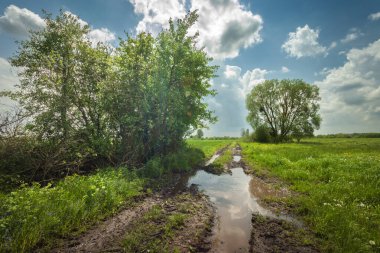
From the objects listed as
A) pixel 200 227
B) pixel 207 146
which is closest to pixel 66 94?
pixel 200 227

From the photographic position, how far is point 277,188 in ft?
32.4

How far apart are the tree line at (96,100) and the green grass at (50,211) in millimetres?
3178

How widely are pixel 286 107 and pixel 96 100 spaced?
51.6 m

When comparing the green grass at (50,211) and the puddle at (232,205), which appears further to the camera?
the puddle at (232,205)

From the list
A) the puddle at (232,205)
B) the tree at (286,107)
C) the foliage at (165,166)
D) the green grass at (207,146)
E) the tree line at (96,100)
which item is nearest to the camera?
the puddle at (232,205)

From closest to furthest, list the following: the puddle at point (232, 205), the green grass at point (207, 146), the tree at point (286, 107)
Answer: the puddle at point (232, 205) < the green grass at point (207, 146) < the tree at point (286, 107)

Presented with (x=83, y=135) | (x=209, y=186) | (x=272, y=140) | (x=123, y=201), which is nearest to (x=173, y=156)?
(x=209, y=186)

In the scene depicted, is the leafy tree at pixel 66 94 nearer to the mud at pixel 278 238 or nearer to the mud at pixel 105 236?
the mud at pixel 105 236

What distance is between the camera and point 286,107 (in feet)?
169

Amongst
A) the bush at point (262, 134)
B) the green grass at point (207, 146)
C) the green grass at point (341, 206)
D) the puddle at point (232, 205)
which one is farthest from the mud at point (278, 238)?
the bush at point (262, 134)

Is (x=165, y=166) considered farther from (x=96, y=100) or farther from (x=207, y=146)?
(x=207, y=146)

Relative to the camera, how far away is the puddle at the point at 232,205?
205 inches

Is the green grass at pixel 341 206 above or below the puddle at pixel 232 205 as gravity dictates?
above

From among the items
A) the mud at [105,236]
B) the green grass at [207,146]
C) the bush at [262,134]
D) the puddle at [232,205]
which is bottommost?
the puddle at [232,205]
